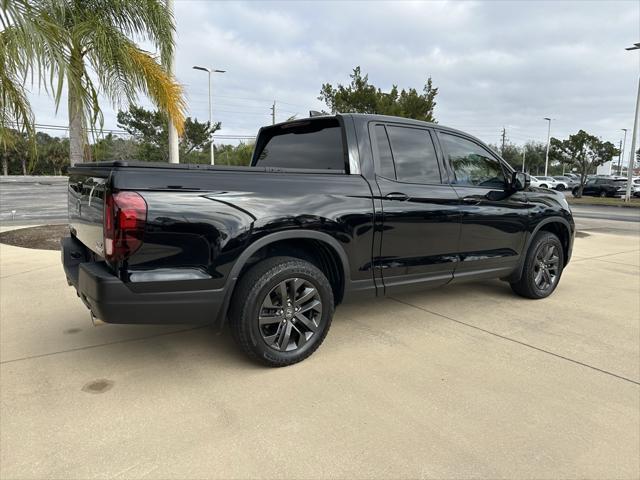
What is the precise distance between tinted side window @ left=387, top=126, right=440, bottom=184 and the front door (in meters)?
0.20

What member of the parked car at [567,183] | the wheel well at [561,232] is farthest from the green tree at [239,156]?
the parked car at [567,183]

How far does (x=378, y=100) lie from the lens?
62.4 feet

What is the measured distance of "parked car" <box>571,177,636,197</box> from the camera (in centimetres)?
3089

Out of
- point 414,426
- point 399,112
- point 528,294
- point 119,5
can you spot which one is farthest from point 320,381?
point 399,112

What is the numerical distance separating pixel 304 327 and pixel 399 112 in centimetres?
1682

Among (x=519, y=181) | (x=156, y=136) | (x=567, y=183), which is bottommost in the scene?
(x=519, y=181)

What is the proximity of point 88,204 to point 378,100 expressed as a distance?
56.6 feet

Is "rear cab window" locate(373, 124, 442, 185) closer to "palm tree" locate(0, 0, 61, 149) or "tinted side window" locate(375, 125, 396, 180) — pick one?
"tinted side window" locate(375, 125, 396, 180)

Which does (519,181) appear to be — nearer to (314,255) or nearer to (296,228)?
(314,255)

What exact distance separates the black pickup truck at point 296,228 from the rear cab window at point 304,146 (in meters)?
0.01

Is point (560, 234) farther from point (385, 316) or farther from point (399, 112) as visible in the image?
point (399, 112)

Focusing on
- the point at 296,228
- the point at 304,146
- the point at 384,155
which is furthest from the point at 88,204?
the point at 384,155

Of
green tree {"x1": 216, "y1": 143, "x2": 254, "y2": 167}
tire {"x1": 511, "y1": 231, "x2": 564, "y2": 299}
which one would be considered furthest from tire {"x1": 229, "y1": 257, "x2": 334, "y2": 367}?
green tree {"x1": 216, "y1": 143, "x2": 254, "y2": 167}

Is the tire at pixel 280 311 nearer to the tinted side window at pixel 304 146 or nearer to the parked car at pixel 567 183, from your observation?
the tinted side window at pixel 304 146
